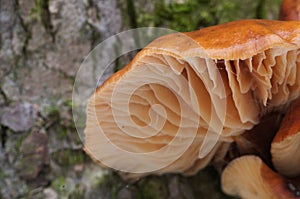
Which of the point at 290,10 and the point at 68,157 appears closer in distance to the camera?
the point at 290,10

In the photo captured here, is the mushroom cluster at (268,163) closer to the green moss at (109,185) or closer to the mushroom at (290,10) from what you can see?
the mushroom at (290,10)

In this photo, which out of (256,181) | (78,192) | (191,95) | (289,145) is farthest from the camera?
(78,192)

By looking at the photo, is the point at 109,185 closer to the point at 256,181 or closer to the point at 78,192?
the point at 78,192

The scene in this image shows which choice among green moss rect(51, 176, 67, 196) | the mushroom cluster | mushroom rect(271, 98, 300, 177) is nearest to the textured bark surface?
green moss rect(51, 176, 67, 196)

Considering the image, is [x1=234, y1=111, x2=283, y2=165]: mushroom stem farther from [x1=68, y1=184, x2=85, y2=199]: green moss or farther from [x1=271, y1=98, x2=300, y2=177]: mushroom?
[x1=68, y1=184, x2=85, y2=199]: green moss

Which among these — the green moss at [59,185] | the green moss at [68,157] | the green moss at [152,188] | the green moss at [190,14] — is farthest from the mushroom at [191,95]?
the green moss at [190,14]

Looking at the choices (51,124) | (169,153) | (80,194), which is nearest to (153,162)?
(169,153)

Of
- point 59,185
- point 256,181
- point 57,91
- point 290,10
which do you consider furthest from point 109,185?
point 290,10
